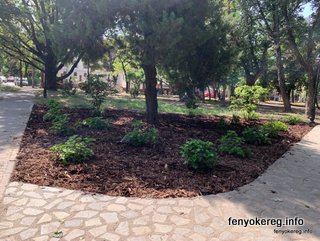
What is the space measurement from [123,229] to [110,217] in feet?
0.92

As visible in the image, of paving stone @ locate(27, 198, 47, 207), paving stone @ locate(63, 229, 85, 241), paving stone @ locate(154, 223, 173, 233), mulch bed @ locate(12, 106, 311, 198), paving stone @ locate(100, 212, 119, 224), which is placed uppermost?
mulch bed @ locate(12, 106, 311, 198)

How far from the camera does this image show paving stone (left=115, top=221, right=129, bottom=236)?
3006 millimetres

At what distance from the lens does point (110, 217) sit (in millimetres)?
3299

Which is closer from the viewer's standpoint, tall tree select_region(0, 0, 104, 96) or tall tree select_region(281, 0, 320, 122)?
tall tree select_region(0, 0, 104, 96)

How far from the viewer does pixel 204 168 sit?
15.9ft

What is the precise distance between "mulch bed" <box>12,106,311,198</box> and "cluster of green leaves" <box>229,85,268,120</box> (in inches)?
138

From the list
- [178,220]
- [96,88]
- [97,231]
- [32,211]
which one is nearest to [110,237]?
[97,231]

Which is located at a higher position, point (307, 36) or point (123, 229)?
point (307, 36)

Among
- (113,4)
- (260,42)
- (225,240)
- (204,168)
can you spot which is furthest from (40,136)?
(260,42)

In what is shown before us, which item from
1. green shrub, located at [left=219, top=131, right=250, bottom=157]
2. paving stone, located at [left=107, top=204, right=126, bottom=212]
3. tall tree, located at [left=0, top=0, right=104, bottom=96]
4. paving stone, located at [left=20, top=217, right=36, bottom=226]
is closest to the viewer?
paving stone, located at [left=20, top=217, right=36, bottom=226]

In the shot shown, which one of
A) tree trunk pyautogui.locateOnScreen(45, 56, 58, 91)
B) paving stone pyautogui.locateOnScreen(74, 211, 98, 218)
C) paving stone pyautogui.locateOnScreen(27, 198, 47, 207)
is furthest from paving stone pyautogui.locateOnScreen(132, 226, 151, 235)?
tree trunk pyautogui.locateOnScreen(45, 56, 58, 91)

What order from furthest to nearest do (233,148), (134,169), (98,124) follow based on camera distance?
(98,124) → (233,148) → (134,169)

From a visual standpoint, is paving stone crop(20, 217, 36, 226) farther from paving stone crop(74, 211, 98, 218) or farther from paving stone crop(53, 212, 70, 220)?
paving stone crop(74, 211, 98, 218)

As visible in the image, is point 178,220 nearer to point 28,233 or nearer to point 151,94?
point 28,233
